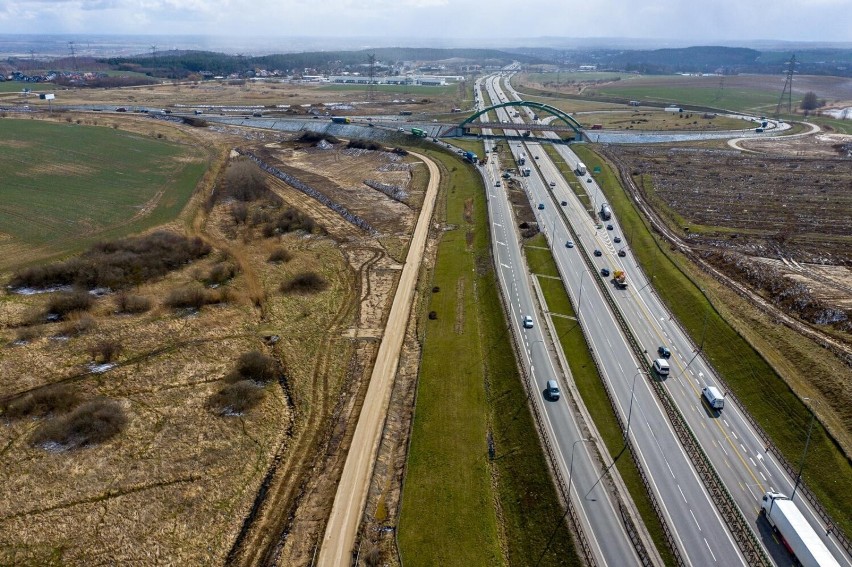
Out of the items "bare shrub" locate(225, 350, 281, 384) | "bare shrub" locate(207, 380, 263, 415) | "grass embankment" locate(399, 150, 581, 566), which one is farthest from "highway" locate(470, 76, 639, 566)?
"bare shrub" locate(207, 380, 263, 415)

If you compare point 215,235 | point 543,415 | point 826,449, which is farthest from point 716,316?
point 215,235

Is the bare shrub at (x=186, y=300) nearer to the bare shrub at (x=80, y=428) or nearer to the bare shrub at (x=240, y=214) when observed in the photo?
the bare shrub at (x=80, y=428)

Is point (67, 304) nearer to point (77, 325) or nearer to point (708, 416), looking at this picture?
point (77, 325)

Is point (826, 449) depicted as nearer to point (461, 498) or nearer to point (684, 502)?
point (684, 502)

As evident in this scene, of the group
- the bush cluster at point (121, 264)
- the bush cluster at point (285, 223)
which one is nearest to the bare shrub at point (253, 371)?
the bush cluster at point (121, 264)

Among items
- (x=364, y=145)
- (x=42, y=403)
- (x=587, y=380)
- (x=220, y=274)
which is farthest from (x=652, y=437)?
(x=364, y=145)

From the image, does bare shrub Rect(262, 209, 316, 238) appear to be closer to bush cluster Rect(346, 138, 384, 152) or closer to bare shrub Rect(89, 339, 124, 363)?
bare shrub Rect(89, 339, 124, 363)

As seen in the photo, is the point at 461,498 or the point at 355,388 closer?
the point at 461,498
